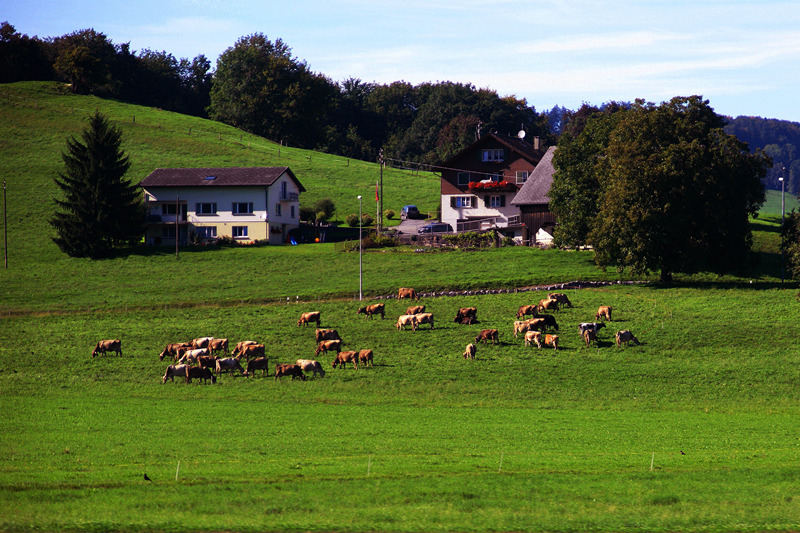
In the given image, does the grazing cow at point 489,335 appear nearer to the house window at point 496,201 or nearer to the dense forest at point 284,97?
the house window at point 496,201

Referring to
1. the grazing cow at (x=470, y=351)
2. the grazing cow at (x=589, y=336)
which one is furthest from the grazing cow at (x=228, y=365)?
the grazing cow at (x=589, y=336)

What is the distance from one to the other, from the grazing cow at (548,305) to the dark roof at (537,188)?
33857mm

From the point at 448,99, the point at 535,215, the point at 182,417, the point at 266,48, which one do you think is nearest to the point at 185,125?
the point at 266,48

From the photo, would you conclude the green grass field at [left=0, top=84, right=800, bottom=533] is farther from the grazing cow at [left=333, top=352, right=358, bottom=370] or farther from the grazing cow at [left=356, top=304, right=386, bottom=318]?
the grazing cow at [left=356, top=304, right=386, bottom=318]

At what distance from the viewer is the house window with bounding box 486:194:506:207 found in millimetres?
100688

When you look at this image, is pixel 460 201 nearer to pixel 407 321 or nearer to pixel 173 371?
pixel 407 321

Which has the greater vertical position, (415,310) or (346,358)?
(415,310)

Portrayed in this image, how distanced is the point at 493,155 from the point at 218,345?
64123 mm

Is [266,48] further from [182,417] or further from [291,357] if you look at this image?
[182,417]

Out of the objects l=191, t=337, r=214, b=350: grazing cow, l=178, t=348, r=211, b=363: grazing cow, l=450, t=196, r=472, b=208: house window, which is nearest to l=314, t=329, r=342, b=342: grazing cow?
l=191, t=337, r=214, b=350: grazing cow

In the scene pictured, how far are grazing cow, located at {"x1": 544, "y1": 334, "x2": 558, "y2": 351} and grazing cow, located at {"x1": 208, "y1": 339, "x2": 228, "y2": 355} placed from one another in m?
17.5

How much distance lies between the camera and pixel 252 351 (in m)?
43.9

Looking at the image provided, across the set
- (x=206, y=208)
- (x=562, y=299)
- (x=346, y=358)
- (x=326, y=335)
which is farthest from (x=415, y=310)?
(x=206, y=208)

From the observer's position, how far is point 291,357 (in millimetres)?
45000
